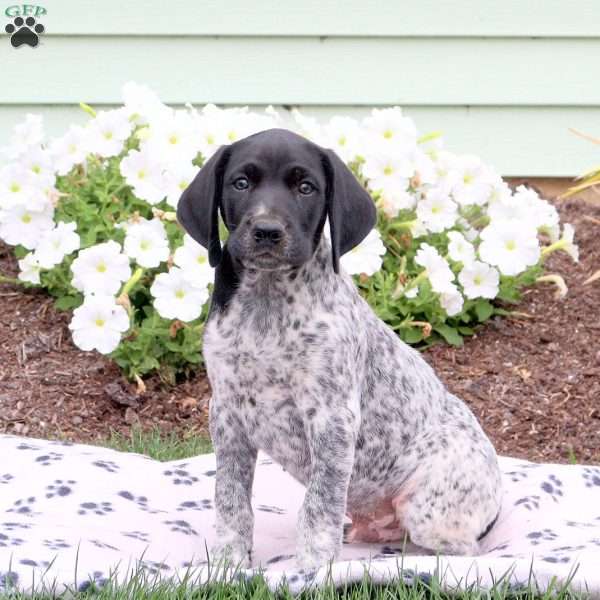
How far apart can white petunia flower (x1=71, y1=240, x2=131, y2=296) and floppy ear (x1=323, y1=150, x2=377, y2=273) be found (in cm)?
231

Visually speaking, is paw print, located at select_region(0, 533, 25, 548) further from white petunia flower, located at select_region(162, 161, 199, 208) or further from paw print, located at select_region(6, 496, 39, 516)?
white petunia flower, located at select_region(162, 161, 199, 208)

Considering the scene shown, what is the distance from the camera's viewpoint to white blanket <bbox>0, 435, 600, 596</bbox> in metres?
3.80

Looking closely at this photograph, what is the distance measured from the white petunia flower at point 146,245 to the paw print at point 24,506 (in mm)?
1652

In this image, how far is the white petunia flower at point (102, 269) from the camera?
6109mm

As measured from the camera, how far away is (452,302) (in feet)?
21.0

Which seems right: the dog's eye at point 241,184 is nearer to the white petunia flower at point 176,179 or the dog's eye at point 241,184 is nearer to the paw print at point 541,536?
the paw print at point 541,536

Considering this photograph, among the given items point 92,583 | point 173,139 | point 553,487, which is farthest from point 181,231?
point 92,583

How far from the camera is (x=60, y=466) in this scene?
5.06 meters

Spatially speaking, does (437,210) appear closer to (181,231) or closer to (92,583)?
(181,231)

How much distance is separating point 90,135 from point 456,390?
227 cm

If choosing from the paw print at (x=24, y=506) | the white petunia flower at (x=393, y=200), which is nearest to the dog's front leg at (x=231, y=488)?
the paw print at (x=24, y=506)

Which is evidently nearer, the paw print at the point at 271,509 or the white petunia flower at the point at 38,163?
the paw print at the point at 271,509
